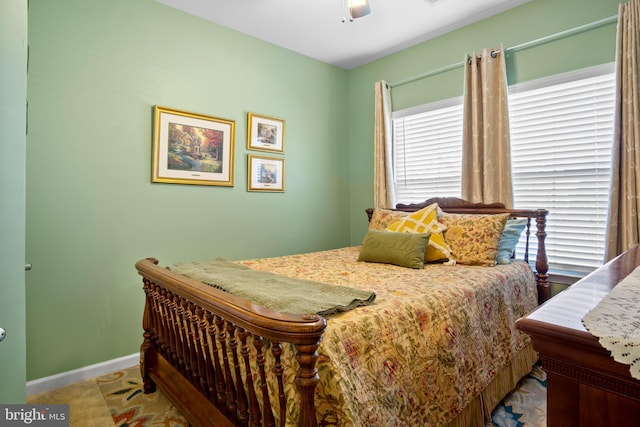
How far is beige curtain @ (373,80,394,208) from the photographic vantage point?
3533mm

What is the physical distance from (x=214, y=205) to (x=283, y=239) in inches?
31.6

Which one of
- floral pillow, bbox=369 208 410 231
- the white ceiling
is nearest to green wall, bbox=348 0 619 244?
the white ceiling

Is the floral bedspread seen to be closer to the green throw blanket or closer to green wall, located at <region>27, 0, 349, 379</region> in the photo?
the green throw blanket

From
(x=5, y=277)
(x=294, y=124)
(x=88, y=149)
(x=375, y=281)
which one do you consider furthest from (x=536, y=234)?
(x=88, y=149)

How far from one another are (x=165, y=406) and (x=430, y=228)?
2080 millimetres

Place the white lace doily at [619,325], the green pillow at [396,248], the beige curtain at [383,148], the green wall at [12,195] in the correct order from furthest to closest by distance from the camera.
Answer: the beige curtain at [383,148], the green pillow at [396,248], the green wall at [12,195], the white lace doily at [619,325]

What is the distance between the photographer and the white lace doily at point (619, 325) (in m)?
0.52

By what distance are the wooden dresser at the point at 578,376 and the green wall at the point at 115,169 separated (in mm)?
2578

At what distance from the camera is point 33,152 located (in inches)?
83.4

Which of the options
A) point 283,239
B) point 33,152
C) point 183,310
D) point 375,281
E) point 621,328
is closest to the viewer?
point 621,328

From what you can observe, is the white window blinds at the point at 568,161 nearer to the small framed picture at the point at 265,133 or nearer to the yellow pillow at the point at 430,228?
the yellow pillow at the point at 430,228

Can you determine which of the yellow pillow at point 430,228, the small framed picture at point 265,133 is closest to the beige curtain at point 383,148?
the yellow pillow at point 430,228

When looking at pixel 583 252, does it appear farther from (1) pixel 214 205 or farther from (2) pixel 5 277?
(2) pixel 5 277

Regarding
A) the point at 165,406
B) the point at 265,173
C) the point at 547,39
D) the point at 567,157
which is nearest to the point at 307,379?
the point at 165,406
